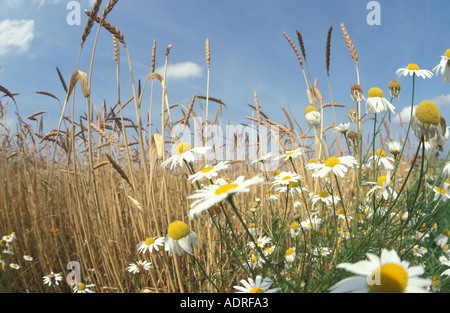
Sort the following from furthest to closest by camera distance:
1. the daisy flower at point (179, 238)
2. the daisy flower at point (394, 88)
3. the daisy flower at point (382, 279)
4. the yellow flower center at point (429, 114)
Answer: the daisy flower at point (394, 88), the daisy flower at point (179, 238), the yellow flower center at point (429, 114), the daisy flower at point (382, 279)

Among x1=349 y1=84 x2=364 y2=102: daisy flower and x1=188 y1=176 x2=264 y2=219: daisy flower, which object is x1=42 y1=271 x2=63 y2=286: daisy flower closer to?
x1=188 y1=176 x2=264 y2=219: daisy flower

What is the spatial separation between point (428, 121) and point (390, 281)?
1.03 feet

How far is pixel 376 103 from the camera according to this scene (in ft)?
2.81

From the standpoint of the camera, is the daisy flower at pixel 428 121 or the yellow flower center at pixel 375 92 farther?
the yellow flower center at pixel 375 92

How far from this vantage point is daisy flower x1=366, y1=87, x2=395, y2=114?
0.85 metres

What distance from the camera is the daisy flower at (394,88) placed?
0.95 metres

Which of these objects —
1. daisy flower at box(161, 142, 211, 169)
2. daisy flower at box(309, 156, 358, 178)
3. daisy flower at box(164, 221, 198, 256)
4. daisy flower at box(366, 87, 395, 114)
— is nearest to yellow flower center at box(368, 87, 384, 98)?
daisy flower at box(366, 87, 395, 114)

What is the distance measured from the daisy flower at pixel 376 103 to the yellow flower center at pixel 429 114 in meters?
0.27

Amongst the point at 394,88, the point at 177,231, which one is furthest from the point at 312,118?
the point at 177,231

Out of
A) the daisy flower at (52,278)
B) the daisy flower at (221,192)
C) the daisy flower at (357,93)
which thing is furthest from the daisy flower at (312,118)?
the daisy flower at (52,278)

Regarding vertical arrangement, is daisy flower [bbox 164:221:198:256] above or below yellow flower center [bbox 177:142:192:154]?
below

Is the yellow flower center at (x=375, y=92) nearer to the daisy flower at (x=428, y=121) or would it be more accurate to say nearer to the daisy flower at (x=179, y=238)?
the daisy flower at (x=428, y=121)
